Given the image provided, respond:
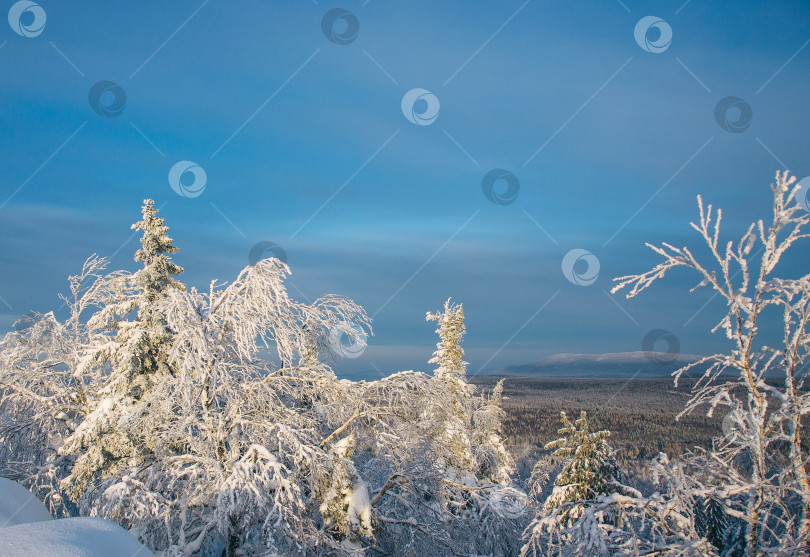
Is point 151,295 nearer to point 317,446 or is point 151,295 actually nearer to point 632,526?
point 317,446

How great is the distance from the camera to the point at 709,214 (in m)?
5.86

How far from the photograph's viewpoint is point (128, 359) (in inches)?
455

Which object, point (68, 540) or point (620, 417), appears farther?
point (620, 417)

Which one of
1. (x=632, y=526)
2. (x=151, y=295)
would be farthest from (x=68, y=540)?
(x=151, y=295)

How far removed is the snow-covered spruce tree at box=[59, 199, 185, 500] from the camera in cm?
1170

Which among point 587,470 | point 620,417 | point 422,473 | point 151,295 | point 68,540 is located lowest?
point 68,540

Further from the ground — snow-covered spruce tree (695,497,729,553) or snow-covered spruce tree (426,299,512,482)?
snow-covered spruce tree (426,299,512,482)

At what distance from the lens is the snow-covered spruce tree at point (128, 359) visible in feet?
38.4

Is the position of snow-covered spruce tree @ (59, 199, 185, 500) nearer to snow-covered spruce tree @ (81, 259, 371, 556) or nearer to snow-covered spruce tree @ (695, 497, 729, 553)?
snow-covered spruce tree @ (81, 259, 371, 556)

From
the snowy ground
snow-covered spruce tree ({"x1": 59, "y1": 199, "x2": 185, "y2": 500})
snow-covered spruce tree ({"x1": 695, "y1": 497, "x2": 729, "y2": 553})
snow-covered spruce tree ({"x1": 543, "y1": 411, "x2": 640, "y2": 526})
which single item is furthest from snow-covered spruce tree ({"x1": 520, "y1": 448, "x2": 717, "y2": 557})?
snow-covered spruce tree ({"x1": 543, "y1": 411, "x2": 640, "y2": 526})

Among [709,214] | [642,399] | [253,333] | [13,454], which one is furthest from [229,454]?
[642,399]

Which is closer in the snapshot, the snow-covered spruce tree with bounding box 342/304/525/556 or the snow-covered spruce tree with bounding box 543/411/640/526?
the snow-covered spruce tree with bounding box 342/304/525/556

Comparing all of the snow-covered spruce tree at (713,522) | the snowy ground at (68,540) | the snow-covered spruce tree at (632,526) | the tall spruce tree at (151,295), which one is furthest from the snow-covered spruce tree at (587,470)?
the snowy ground at (68,540)

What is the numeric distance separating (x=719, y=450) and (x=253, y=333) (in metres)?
7.83
